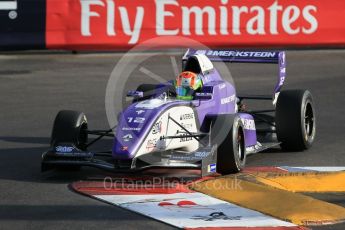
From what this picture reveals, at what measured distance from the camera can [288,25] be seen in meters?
21.4

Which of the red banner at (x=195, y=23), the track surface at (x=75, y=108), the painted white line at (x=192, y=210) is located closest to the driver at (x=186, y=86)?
the track surface at (x=75, y=108)

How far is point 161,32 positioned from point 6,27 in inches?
139

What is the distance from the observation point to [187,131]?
33.2 ft

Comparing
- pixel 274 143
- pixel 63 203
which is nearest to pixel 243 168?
pixel 274 143

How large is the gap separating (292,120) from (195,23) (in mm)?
10126

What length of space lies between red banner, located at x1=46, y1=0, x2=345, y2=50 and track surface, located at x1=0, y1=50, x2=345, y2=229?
518mm

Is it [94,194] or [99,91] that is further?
[99,91]

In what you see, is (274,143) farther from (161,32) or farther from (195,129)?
(161,32)

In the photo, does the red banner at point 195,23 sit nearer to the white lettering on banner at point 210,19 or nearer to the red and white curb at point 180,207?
the white lettering on banner at point 210,19

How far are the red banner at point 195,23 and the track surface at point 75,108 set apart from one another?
518 mm

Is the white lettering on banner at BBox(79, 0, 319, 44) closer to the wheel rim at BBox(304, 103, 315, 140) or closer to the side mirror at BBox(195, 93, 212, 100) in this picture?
the wheel rim at BBox(304, 103, 315, 140)

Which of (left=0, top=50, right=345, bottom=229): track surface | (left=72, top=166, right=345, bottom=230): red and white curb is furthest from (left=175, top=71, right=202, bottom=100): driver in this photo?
(left=72, top=166, right=345, bottom=230): red and white curb

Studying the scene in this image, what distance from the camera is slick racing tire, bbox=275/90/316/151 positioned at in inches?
455

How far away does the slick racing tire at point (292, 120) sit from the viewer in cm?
1155
